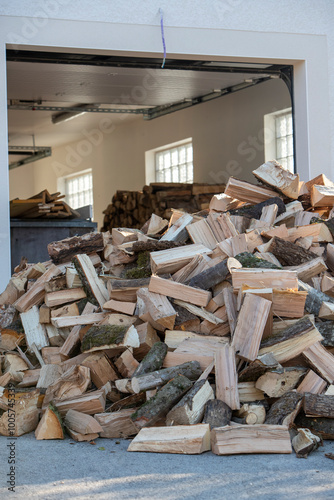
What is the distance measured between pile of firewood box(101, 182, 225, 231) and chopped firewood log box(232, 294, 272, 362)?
761cm

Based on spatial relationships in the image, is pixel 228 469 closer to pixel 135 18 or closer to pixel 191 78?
pixel 135 18

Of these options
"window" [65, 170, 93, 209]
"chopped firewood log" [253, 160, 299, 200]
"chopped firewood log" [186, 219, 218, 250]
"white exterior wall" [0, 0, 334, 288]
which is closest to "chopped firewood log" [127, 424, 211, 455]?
"chopped firewood log" [186, 219, 218, 250]

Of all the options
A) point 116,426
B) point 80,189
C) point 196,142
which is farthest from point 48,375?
point 80,189

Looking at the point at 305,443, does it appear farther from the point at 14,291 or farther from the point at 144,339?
the point at 14,291

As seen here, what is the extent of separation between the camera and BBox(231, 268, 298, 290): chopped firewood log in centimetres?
364

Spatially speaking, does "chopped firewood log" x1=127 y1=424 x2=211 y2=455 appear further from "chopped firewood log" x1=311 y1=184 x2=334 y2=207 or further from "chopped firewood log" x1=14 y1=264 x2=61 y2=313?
"chopped firewood log" x1=311 y1=184 x2=334 y2=207

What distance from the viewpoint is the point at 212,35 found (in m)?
6.73

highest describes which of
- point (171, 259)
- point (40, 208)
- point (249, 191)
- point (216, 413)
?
point (40, 208)

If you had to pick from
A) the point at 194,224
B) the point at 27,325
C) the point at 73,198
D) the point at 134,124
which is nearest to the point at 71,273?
the point at 27,325

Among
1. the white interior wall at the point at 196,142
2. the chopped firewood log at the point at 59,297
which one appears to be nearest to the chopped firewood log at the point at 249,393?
the chopped firewood log at the point at 59,297

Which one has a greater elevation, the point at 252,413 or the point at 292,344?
the point at 292,344

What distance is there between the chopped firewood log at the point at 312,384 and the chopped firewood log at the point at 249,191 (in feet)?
6.37

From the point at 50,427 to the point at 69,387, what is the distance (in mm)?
312

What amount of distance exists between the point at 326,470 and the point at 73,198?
15629mm
